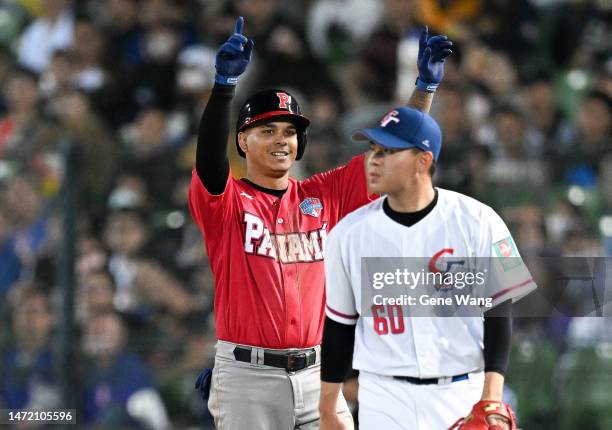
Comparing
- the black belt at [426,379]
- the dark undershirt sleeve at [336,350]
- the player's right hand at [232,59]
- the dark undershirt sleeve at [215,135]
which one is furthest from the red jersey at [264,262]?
the black belt at [426,379]

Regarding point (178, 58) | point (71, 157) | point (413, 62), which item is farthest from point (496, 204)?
point (178, 58)

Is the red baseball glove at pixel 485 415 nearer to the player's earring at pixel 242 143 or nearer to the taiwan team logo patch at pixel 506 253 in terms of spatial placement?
the taiwan team logo patch at pixel 506 253

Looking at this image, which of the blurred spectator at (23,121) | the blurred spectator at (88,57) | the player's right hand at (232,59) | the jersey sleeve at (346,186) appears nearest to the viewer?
the player's right hand at (232,59)

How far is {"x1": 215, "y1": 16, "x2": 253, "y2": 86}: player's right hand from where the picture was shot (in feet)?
15.5

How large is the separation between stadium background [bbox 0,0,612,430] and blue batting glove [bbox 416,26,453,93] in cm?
224

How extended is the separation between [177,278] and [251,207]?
2745 mm

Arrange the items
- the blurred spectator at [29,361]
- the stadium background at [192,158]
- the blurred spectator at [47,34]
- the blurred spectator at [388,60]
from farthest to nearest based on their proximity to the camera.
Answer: the blurred spectator at [47,34] < the blurred spectator at [388,60] < the blurred spectator at [29,361] < the stadium background at [192,158]

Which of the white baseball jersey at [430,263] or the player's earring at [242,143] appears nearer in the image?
the white baseball jersey at [430,263]

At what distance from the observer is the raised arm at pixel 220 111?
4730 millimetres

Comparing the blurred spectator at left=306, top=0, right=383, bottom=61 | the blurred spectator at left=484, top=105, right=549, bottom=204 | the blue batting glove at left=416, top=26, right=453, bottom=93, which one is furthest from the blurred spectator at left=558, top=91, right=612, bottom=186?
the blue batting glove at left=416, top=26, right=453, bottom=93

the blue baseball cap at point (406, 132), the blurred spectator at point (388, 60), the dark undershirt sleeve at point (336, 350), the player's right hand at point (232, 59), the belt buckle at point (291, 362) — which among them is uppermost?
the blurred spectator at point (388, 60)

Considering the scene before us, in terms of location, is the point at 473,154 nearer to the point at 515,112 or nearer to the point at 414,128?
the point at 515,112

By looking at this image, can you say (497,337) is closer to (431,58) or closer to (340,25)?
(431,58)

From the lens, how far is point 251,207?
5.22 m
